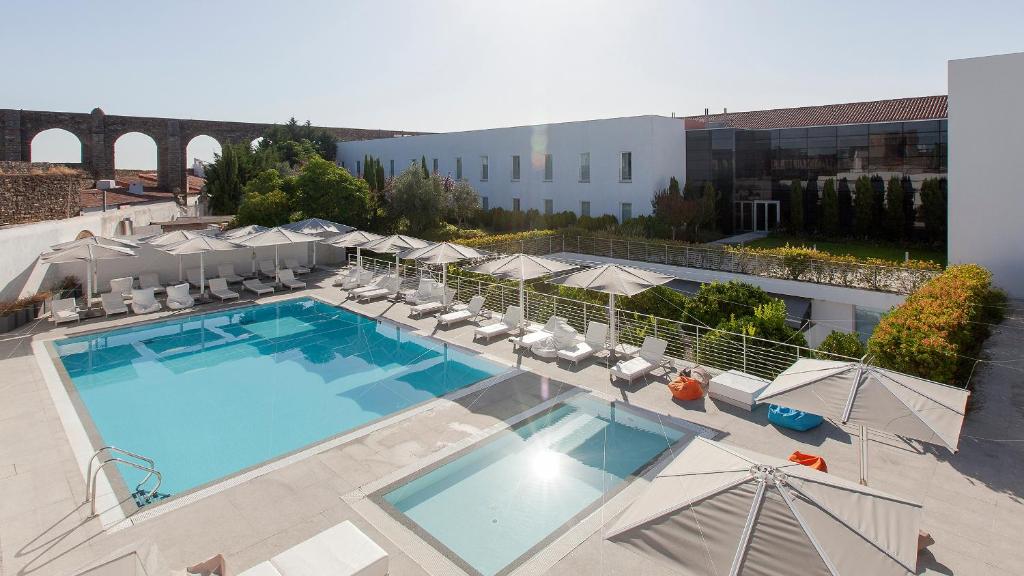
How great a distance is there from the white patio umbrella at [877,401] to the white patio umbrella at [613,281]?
479cm

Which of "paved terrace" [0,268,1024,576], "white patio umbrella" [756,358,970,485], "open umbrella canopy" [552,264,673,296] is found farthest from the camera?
"open umbrella canopy" [552,264,673,296]

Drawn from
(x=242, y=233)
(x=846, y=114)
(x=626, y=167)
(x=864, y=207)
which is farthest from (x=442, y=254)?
(x=846, y=114)

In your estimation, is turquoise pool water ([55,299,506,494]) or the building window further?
the building window

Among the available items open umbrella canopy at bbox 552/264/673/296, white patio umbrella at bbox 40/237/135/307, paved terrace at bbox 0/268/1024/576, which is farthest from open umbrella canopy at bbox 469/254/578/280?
white patio umbrella at bbox 40/237/135/307

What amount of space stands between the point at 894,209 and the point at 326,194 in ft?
85.8

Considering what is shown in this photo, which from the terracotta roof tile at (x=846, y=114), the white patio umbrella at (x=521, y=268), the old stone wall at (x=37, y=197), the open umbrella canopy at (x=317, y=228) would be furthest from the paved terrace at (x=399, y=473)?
the terracotta roof tile at (x=846, y=114)

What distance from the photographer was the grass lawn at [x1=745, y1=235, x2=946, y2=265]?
2367 cm

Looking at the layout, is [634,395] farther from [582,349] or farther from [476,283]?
[476,283]

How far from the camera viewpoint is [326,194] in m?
28.1

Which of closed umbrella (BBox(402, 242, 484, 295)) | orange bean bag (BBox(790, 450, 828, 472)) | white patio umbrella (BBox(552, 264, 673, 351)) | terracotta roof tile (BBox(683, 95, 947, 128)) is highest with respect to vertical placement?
terracotta roof tile (BBox(683, 95, 947, 128))

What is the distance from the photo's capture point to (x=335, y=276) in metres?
23.9

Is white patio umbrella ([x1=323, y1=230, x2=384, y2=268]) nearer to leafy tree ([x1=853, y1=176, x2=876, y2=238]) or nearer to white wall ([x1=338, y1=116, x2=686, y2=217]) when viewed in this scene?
white wall ([x1=338, y1=116, x2=686, y2=217])

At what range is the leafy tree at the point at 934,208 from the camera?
2456 centimetres

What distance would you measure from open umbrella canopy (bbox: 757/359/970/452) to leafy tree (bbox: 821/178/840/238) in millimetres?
23146
